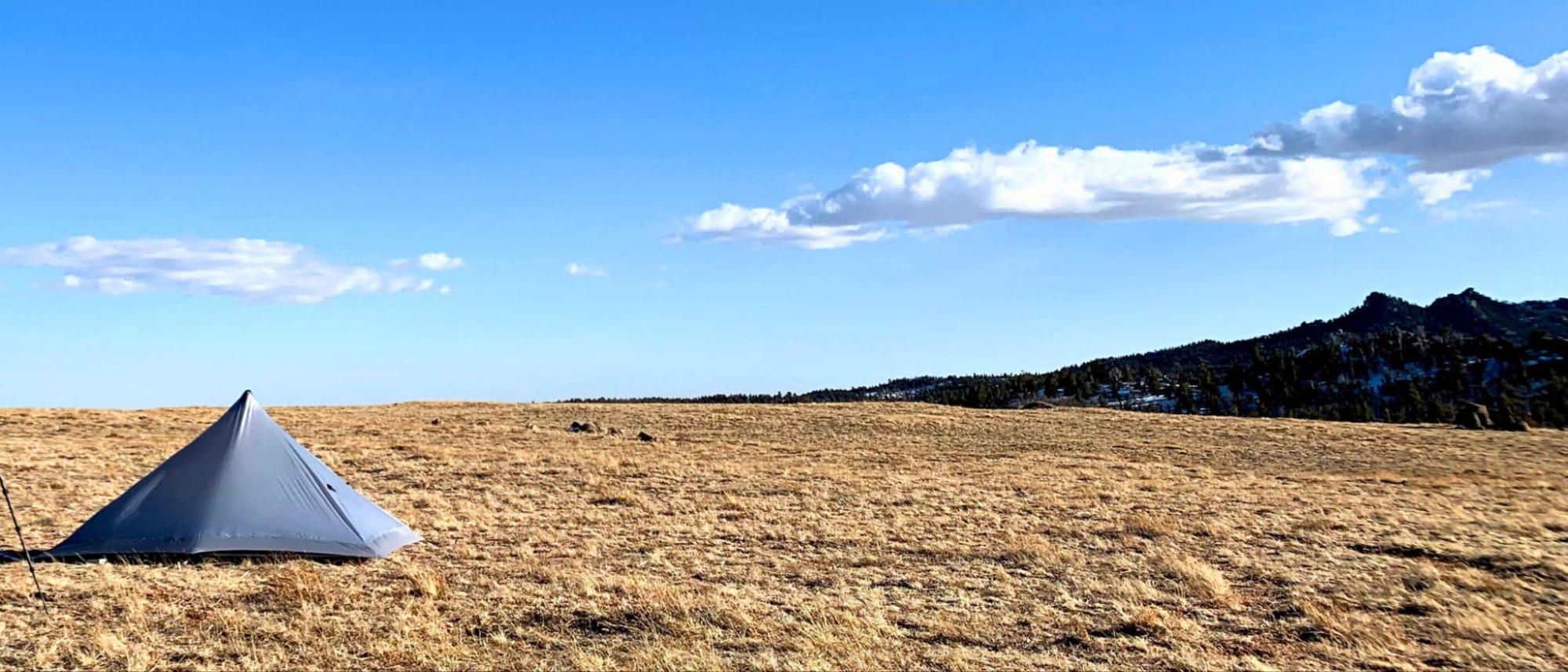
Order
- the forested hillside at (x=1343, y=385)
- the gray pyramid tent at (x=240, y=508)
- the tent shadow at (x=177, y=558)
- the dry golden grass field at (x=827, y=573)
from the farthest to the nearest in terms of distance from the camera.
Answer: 1. the forested hillside at (x=1343, y=385)
2. the gray pyramid tent at (x=240, y=508)
3. the tent shadow at (x=177, y=558)
4. the dry golden grass field at (x=827, y=573)

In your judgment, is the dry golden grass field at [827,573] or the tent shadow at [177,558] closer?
the dry golden grass field at [827,573]

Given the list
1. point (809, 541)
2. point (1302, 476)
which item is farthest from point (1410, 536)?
point (1302, 476)

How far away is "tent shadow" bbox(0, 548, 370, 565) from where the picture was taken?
12.6 meters

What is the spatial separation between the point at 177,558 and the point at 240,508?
98cm

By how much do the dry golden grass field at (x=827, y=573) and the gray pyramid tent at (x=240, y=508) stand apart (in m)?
0.54

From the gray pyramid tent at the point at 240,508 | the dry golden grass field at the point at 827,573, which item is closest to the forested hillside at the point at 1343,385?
the dry golden grass field at the point at 827,573

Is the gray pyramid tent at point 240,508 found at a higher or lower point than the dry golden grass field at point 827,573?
higher

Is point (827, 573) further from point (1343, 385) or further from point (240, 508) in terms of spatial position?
point (1343, 385)

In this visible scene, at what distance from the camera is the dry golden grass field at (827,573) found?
9.13 m

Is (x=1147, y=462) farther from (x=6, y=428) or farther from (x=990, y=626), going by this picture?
(x=6, y=428)

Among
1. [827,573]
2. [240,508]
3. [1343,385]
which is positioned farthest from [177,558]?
[1343,385]

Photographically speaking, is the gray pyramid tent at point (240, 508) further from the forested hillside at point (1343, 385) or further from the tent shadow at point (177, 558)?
the forested hillside at point (1343, 385)

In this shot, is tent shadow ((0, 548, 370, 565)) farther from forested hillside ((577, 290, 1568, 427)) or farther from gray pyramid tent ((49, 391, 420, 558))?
forested hillside ((577, 290, 1568, 427))

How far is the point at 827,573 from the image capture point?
43.5 ft
